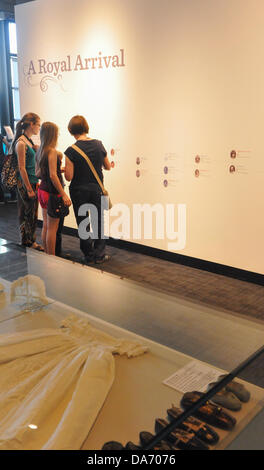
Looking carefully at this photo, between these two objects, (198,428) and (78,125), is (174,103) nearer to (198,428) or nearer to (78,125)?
(78,125)

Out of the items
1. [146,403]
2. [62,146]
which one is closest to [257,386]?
[146,403]

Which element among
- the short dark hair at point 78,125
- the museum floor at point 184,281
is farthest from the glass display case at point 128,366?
the short dark hair at point 78,125

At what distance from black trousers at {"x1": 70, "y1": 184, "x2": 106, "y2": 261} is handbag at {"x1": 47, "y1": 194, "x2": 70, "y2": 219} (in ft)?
0.91

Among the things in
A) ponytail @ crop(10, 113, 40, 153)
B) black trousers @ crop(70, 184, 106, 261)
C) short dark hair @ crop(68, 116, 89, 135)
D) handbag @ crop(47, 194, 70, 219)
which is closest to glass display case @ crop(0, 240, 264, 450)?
handbag @ crop(47, 194, 70, 219)

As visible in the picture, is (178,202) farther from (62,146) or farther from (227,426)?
(227,426)

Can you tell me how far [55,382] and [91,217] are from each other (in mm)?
3063

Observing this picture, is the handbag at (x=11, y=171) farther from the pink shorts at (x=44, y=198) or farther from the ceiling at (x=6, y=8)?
the ceiling at (x=6, y=8)

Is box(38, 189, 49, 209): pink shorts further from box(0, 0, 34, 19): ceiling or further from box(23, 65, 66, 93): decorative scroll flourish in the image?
box(0, 0, 34, 19): ceiling

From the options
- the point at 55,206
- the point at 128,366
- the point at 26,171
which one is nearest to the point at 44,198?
the point at 55,206

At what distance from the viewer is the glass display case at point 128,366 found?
1.14m

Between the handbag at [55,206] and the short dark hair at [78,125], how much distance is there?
2.13ft

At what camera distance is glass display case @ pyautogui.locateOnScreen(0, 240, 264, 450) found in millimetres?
1143

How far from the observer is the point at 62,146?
18.3 ft
